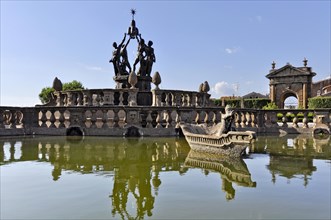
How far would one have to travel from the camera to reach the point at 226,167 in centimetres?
1086

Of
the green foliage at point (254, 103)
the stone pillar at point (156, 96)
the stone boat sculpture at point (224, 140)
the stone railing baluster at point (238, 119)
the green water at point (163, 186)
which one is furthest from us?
the green foliage at point (254, 103)

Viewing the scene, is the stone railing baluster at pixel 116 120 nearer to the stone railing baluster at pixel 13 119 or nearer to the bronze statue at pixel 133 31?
the stone railing baluster at pixel 13 119

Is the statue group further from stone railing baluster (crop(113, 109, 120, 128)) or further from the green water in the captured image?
the green water

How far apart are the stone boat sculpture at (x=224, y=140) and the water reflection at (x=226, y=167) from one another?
0.90 feet

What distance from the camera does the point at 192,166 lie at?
1113 cm

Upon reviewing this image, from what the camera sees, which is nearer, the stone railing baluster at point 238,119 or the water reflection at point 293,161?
the water reflection at point 293,161

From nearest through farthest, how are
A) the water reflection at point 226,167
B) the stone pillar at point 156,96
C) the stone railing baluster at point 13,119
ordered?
the water reflection at point 226,167 → the stone railing baluster at point 13,119 → the stone pillar at point 156,96

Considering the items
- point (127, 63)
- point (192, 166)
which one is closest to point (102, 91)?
point (127, 63)

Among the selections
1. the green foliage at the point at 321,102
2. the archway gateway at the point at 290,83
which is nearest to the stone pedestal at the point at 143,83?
the green foliage at the point at 321,102

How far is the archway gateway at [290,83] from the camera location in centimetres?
5912

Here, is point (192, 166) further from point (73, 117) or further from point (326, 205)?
point (73, 117)

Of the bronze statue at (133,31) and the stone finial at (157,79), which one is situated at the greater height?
the bronze statue at (133,31)

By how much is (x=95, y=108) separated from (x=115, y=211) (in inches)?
629

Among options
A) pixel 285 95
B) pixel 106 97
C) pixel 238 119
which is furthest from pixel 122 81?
pixel 285 95
